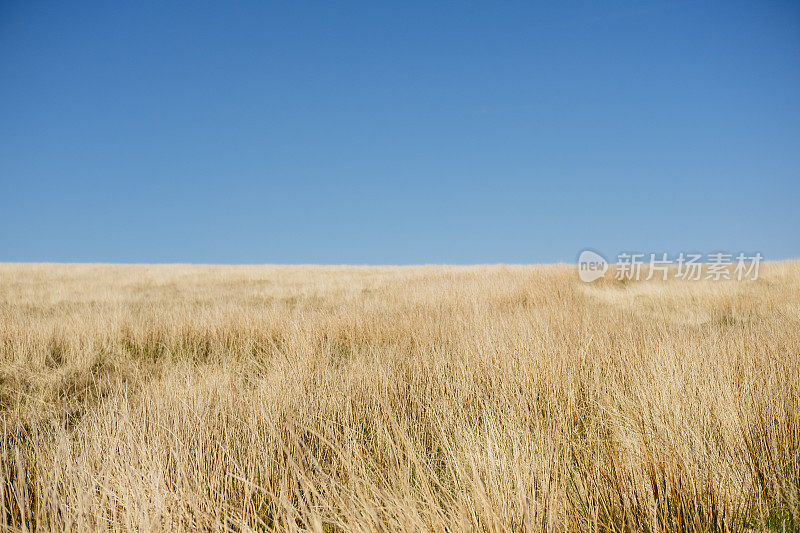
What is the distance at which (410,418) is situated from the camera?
224 cm

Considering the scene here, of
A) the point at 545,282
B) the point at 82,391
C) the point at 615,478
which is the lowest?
the point at 82,391

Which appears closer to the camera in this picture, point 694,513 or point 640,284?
point 694,513

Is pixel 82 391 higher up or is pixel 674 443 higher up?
pixel 674 443

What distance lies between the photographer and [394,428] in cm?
165

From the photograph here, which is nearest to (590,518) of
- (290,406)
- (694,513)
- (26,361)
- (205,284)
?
(694,513)

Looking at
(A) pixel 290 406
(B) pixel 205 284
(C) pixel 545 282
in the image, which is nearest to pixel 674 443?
(A) pixel 290 406

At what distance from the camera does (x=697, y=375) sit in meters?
2.36

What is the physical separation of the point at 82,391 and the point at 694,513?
377 cm

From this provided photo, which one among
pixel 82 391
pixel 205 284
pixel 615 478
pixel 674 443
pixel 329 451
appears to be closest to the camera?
pixel 615 478

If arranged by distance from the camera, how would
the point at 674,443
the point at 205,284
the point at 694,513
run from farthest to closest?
the point at 205,284
the point at 674,443
the point at 694,513

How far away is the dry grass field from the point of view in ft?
4.22

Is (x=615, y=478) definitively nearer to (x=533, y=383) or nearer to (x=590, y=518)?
(x=590, y=518)

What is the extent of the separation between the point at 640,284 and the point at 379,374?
8.77 metres

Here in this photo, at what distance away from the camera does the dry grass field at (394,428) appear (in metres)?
1.29
